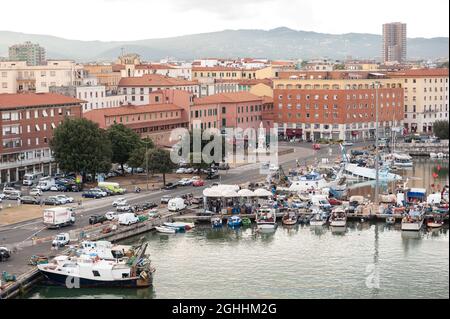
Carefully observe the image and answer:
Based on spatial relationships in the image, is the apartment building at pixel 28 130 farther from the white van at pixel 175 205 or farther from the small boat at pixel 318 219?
the small boat at pixel 318 219

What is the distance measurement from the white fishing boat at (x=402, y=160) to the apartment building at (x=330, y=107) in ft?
17.9

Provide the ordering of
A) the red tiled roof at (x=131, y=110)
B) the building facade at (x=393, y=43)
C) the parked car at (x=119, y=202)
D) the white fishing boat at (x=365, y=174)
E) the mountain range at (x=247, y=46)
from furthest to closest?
1. the mountain range at (x=247, y=46)
2. the building facade at (x=393, y=43)
3. the red tiled roof at (x=131, y=110)
4. the white fishing boat at (x=365, y=174)
5. the parked car at (x=119, y=202)

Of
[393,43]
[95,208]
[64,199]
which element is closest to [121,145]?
[64,199]

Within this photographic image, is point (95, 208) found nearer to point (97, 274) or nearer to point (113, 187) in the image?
point (113, 187)

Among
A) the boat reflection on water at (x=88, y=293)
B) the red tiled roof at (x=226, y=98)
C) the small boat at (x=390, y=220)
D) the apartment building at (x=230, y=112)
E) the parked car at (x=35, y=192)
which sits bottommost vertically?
the small boat at (x=390, y=220)

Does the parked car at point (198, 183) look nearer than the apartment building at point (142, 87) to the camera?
Yes

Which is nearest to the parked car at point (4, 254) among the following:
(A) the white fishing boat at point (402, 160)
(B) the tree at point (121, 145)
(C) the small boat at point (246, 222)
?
(C) the small boat at point (246, 222)

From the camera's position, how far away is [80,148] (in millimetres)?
18719

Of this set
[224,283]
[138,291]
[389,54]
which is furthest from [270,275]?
[389,54]

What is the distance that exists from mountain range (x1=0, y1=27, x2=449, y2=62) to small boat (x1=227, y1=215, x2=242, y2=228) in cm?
7058

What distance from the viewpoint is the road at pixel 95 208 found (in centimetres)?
1202

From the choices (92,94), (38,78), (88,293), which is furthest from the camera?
(38,78)

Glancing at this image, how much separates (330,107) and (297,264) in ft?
62.6

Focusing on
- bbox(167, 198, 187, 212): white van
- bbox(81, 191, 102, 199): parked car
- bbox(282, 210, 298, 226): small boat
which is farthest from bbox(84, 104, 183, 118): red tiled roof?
bbox(282, 210, 298, 226): small boat
